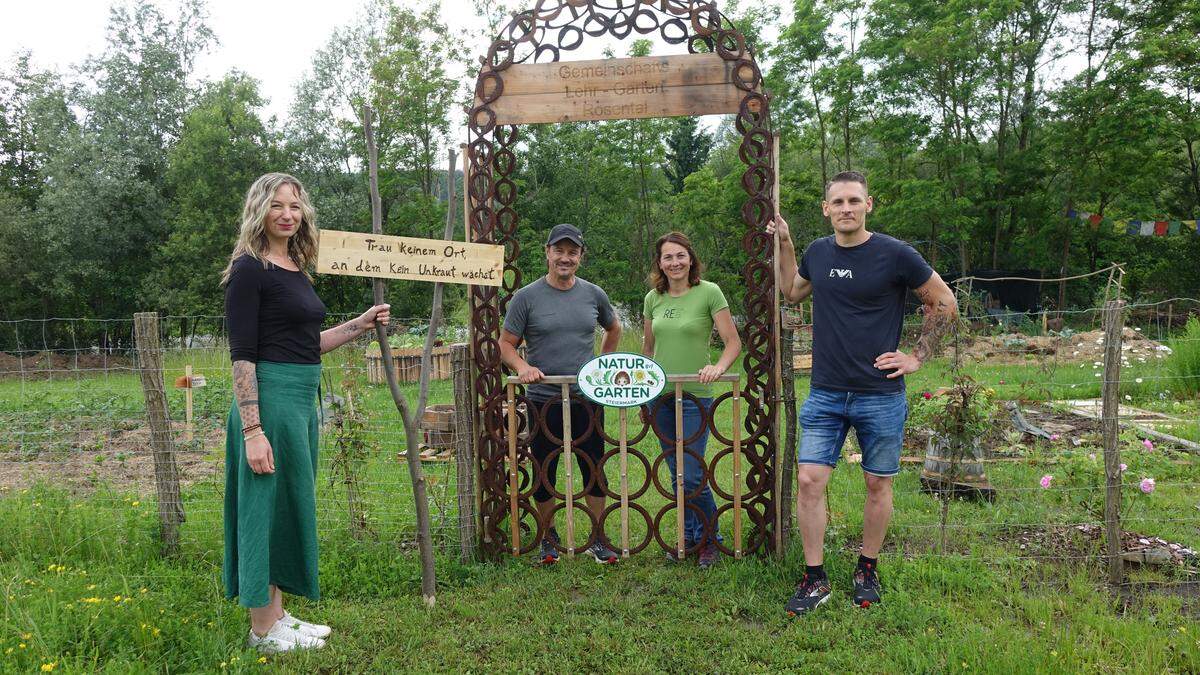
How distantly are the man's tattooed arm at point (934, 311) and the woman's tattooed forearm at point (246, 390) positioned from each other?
2.86 m

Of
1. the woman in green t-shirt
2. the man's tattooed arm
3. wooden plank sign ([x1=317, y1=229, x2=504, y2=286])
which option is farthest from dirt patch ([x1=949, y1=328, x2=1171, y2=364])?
wooden plank sign ([x1=317, y1=229, x2=504, y2=286])

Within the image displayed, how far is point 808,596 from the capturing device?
11.1 feet

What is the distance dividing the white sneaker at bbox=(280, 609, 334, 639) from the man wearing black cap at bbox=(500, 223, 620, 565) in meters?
1.29

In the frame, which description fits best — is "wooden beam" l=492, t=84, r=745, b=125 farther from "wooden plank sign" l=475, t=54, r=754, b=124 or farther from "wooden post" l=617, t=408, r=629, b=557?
"wooden post" l=617, t=408, r=629, b=557

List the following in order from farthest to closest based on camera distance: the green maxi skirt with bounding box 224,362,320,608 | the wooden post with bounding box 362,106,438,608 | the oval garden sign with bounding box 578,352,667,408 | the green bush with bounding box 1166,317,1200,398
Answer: the green bush with bounding box 1166,317,1200,398 < the oval garden sign with bounding box 578,352,667,408 < the wooden post with bounding box 362,106,438,608 < the green maxi skirt with bounding box 224,362,320,608

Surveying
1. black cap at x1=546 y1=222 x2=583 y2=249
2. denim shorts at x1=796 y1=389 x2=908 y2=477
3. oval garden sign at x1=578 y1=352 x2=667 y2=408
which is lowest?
denim shorts at x1=796 y1=389 x2=908 y2=477

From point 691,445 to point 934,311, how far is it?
144 centimetres

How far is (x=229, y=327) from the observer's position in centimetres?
A: 275

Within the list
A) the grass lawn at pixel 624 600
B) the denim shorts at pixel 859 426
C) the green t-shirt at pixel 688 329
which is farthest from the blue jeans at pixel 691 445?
the denim shorts at pixel 859 426

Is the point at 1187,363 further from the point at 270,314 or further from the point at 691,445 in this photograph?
the point at 270,314

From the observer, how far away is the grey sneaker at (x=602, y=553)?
13.3 feet

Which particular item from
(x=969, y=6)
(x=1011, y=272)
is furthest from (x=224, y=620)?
(x=1011, y=272)

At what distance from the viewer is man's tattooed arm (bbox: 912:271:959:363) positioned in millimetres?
3225

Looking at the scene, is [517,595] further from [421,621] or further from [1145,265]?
[1145,265]
